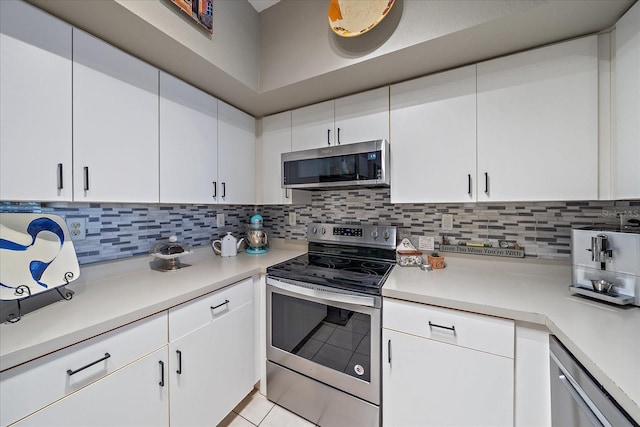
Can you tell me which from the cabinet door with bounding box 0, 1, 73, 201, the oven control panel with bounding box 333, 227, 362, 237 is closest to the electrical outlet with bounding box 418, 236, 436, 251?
the oven control panel with bounding box 333, 227, 362, 237

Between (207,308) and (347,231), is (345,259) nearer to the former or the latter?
(347,231)

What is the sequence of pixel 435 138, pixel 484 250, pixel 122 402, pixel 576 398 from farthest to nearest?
pixel 484 250
pixel 435 138
pixel 122 402
pixel 576 398

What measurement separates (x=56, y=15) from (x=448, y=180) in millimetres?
1974

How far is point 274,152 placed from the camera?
1.96m

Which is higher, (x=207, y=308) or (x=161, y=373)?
(x=207, y=308)

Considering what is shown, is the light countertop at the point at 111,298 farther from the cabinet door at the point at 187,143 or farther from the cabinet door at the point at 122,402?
the cabinet door at the point at 187,143

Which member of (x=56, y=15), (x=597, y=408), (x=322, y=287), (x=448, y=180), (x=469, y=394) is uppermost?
(x=56, y=15)

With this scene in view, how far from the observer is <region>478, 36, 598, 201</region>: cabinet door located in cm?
108

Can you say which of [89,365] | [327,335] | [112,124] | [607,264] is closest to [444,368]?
[327,335]

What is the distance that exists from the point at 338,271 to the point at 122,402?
1.10 meters

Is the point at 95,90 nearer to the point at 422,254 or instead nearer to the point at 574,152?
the point at 422,254

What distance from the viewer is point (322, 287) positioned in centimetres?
128

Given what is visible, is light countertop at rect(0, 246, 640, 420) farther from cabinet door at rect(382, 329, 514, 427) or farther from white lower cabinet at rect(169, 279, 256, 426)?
cabinet door at rect(382, 329, 514, 427)

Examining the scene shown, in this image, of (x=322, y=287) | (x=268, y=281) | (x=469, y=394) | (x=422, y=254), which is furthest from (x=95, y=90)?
(x=469, y=394)
